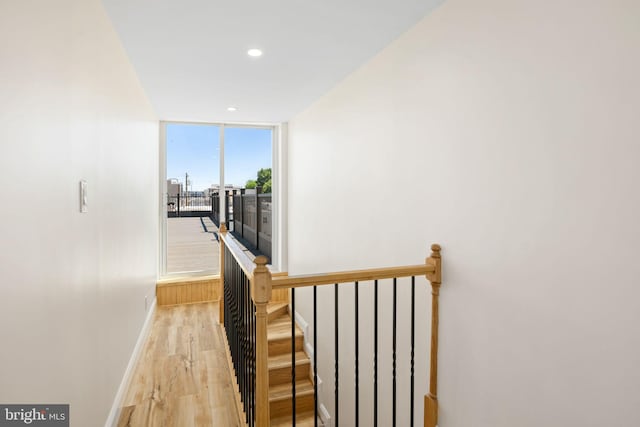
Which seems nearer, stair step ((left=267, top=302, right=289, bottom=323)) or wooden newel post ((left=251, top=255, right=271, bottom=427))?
wooden newel post ((left=251, top=255, right=271, bottom=427))

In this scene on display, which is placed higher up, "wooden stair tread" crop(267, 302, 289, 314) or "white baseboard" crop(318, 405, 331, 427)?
"wooden stair tread" crop(267, 302, 289, 314)

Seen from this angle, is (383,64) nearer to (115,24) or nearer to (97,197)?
(115,24)

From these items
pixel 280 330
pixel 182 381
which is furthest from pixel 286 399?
pixel 182 381

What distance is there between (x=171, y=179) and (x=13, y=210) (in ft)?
13.5

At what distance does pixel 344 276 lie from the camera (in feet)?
5.66

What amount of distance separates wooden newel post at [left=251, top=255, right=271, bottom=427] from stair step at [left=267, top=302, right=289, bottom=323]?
102 inches

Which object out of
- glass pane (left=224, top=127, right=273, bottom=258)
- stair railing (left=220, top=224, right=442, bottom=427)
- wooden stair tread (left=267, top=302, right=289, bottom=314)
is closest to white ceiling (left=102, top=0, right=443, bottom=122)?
stair railing (left=220, top=224, right=442, bottom=427)

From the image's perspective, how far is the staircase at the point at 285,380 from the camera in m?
3.24

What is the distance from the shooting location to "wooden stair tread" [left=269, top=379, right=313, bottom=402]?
330 centimetres

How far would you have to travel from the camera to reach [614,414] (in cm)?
112

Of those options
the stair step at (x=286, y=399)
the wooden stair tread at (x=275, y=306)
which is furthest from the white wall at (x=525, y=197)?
the wooden stair tread at (x=275, y=306)

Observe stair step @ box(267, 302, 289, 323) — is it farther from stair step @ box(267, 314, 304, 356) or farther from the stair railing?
the stair railing

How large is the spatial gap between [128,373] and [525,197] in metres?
2.92

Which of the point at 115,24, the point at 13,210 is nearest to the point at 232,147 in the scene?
the point at 115,24
